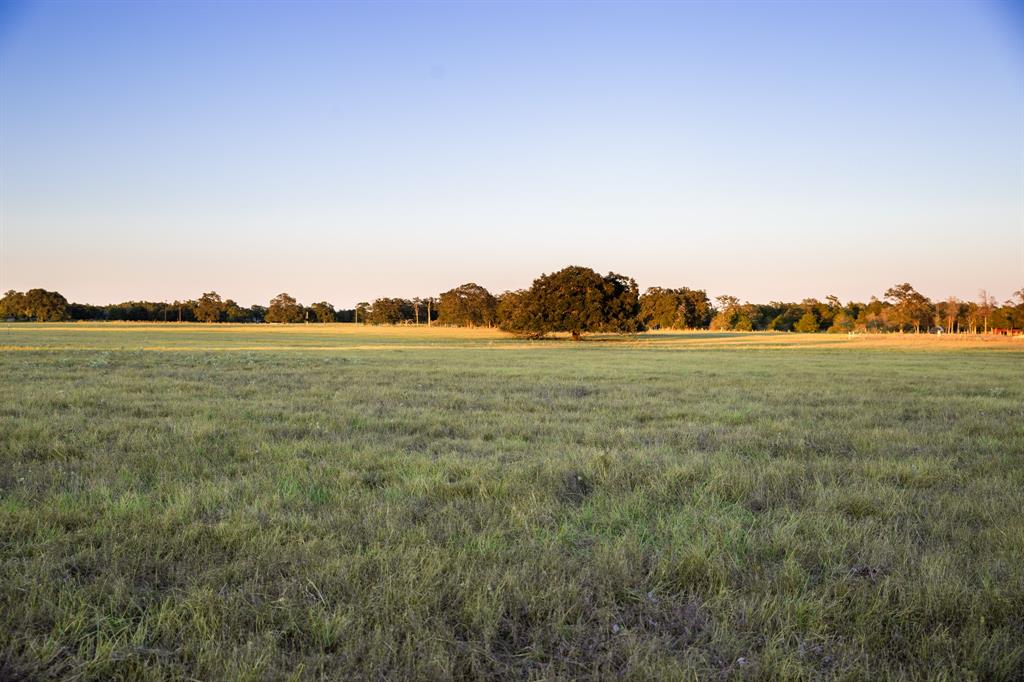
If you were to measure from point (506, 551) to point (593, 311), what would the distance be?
5759cm

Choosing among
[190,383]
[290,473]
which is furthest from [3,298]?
[290,473]

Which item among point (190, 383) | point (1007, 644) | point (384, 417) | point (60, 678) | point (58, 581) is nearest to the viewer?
point (60, 678)

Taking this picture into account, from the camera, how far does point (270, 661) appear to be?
120 inches

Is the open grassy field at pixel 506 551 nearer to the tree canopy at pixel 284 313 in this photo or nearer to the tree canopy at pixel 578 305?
the tree canopy at pixel 578 305

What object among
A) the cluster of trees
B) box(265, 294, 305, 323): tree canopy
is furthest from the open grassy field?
box(265, 294, 305, 323): tree canopy

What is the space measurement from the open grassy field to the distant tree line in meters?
53.2

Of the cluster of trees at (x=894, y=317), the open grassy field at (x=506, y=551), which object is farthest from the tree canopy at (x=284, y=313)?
the open grassy field at (x=506, y=551)

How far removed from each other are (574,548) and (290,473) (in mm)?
3807

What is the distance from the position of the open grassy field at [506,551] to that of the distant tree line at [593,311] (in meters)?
53.2

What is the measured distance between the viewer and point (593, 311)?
61.1 meters

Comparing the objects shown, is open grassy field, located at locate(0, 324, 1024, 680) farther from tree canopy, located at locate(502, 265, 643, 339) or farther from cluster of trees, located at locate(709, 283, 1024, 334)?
cluster of trees, located at locate(709, 283, 1024, 334)

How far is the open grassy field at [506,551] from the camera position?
3170 mm

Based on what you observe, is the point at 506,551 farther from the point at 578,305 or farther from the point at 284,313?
the point at 284,313

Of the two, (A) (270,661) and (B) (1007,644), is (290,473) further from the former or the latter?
(B) (1007,644)
